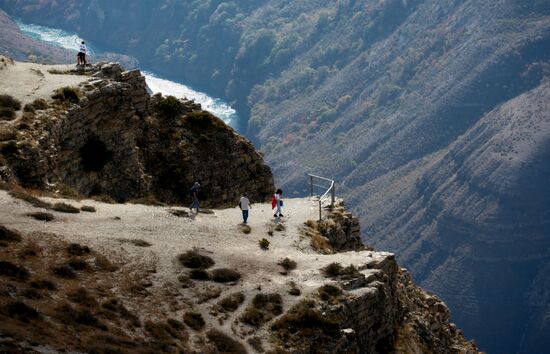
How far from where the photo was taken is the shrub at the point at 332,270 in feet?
237

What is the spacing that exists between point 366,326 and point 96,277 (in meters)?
19.5

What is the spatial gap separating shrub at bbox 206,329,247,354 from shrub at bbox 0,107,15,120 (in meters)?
29.8

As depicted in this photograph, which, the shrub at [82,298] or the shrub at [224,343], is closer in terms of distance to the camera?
the shrub at [82,298]

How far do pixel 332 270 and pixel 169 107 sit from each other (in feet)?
109

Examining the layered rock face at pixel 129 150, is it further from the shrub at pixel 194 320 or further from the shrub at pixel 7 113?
the shrub at pixel 194 320

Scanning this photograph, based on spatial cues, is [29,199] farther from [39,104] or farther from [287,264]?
[287,264]

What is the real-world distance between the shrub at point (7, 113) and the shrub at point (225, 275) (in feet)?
79.6

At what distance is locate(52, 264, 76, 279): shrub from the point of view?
61.9 meters

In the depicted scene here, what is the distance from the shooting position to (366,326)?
72000 millimetres

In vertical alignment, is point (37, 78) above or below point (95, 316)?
above

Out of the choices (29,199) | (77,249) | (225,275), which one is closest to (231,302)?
(225,275)

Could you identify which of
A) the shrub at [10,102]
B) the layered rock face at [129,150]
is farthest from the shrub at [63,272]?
the shrub at [10,102]

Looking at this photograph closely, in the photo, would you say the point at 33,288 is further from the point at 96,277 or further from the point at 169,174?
the point at 169,174

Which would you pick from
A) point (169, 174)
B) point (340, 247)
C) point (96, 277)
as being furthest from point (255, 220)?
point (96, 277)
